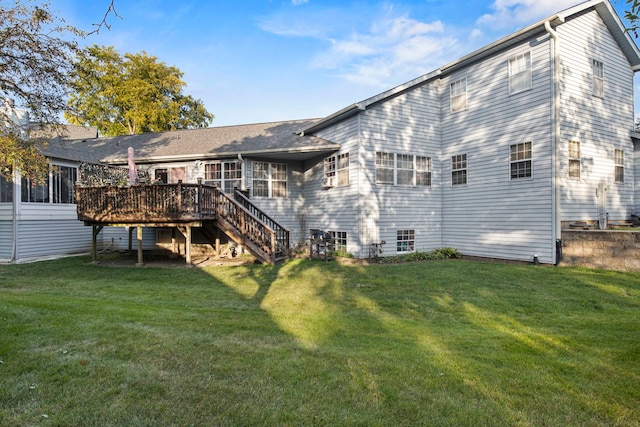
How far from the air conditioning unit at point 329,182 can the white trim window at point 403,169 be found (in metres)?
1.87

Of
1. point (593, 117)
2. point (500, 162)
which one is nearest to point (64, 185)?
point (500, 162)

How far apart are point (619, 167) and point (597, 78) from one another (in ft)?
10.7

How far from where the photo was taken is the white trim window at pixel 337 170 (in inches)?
498

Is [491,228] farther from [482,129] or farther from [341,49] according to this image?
[341,49]

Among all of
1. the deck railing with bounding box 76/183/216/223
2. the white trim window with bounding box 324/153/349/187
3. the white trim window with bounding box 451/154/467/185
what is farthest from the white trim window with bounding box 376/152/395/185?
the deck railing with bounding box 76/183/216/223

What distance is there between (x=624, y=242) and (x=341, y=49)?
12.3m

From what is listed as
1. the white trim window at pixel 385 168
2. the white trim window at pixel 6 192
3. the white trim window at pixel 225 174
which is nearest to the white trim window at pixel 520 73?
the white trim window at pixel 385 168

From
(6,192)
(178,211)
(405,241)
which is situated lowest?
(405,241)

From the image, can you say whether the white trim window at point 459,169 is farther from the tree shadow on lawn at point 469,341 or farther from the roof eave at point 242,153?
the tree shadow on lawn at point 469,341

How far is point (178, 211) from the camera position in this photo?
10.3m

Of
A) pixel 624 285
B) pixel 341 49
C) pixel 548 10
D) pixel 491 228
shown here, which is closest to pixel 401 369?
pixel 624 285

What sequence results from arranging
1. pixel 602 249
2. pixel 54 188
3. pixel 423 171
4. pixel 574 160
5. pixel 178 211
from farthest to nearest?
1. pixel 54 188
2. pixel 423 171
3. pixel 574 160
4. pixel 178 211
5. pixel 602 249

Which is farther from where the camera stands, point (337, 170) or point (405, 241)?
point (337, 170)

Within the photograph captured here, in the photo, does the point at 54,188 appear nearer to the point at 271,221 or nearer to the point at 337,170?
the point at 271,221
